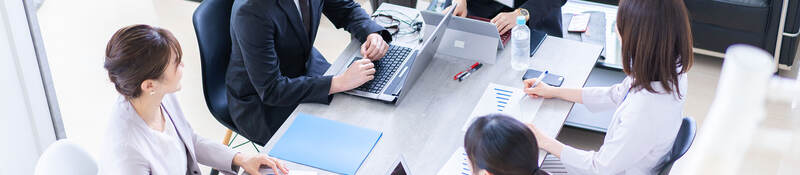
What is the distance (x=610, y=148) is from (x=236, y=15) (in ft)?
3.70

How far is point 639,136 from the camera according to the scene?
5.87 ft

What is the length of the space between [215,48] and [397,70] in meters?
0.63

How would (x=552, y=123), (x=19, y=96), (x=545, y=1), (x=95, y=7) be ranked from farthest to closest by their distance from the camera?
(x=95, y=7), (x=545, y=1), (x=19, y=96), (x=552, y=123)

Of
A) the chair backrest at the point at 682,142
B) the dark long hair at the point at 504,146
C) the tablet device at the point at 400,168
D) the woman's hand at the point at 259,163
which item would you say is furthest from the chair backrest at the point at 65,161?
the chair backrest at the point at 682,142

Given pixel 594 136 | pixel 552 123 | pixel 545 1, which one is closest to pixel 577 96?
pixel 552 123

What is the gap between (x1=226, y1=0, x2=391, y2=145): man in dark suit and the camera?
2.19 metres

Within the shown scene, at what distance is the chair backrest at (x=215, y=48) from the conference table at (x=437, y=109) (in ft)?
1.38

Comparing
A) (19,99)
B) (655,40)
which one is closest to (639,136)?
(655,40)

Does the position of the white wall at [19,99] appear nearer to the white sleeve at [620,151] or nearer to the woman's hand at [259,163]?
the woman's hand at [259,163]

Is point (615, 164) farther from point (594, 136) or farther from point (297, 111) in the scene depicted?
point (594, 136)

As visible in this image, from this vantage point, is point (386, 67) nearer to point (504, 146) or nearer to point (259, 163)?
point (259, 163)

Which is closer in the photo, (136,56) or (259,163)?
(136,56)

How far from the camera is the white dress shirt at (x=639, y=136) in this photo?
1784mm

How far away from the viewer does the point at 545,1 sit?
107 inches
